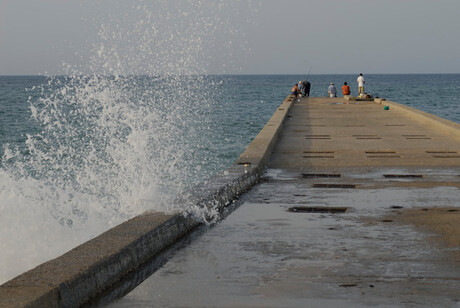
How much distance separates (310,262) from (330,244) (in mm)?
651

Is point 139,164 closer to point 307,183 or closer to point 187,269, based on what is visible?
point 307,183

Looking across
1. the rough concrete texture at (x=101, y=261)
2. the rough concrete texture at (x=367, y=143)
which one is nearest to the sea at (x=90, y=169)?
the rough concrete texture at (x=101, y=261)

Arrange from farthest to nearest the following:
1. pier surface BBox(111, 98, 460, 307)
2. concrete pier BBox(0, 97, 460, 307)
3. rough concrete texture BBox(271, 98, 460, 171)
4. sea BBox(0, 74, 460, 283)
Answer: rough concrete texture BBox(271, 98, 460, 171)
sea BBox(0, 74, 460, 283)
pier surface BBox(111, 98, 460, 307)
concrete pier BBox(0, 97, 460, 307)

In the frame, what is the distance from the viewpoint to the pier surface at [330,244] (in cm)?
466

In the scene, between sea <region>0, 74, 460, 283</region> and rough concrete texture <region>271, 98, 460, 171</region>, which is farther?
rough concrete texture <region>271, 98, 460, 171</region>

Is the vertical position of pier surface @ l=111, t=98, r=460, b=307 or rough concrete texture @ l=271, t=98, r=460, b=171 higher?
pier surface @ l=111, t=98, r=460, b=307

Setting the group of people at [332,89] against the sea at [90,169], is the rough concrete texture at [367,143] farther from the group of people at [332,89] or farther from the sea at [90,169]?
the group of people at [332,89]

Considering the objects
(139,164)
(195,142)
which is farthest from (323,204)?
(195,142)

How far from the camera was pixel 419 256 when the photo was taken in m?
5.65

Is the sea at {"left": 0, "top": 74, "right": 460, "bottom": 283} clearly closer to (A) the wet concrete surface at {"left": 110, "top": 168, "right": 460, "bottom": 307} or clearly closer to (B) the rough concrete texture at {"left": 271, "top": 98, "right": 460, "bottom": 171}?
(A) the wet concrete surface at {"left": 110, "top": 168, "right": 460, "bottom": 307}

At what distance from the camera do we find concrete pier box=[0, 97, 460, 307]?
14.9 ft

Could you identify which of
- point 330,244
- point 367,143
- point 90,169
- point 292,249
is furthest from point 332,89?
point 292,249

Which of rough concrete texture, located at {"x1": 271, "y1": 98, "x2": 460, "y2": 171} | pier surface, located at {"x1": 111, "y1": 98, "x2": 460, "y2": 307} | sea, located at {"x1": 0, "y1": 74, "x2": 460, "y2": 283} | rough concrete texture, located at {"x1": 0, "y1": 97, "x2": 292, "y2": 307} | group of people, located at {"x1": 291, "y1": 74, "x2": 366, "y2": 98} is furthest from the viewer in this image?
group of people, located at {"x1": 291, "y1": 74, "x2": 366, "y2": 98}

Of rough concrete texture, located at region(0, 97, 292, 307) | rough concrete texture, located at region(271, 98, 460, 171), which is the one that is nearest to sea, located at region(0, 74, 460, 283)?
rough concrete texture, located at region(0, 97, 292, 307)
